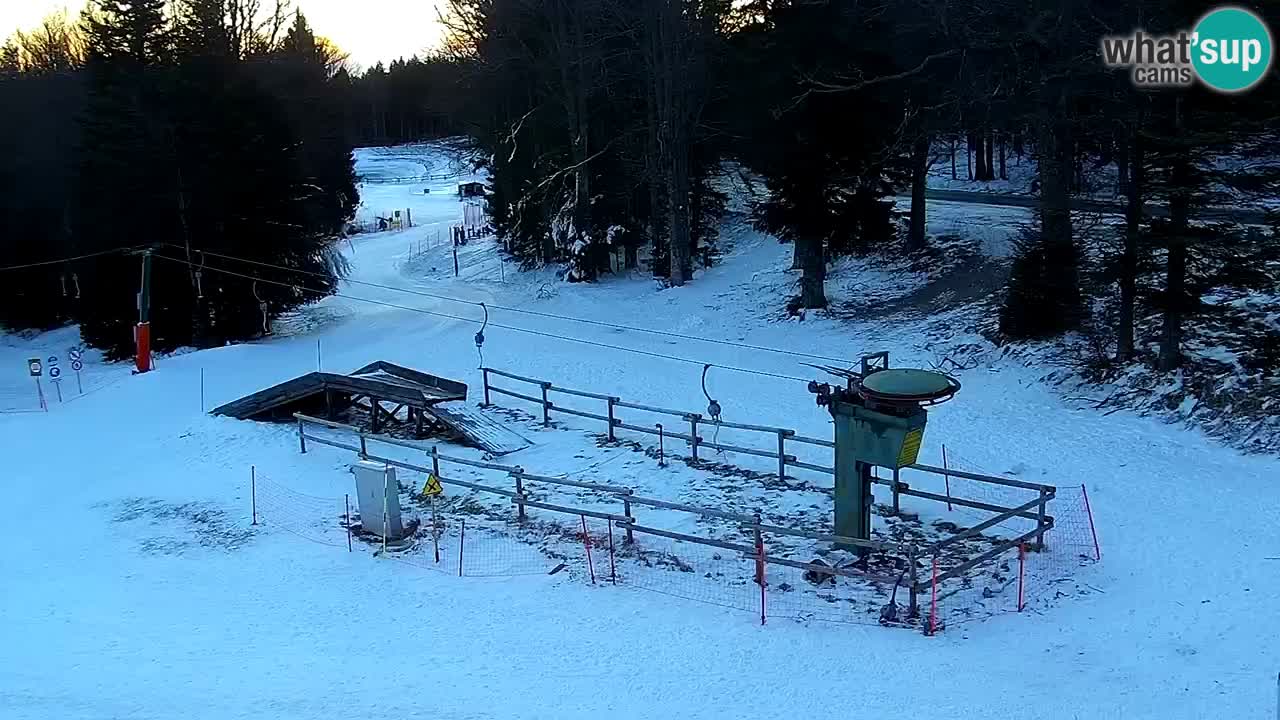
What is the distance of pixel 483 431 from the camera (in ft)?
66.1

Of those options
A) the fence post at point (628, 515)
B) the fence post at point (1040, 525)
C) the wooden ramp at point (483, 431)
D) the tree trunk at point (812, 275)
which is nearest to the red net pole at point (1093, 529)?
the fence post at point (1040, 525)

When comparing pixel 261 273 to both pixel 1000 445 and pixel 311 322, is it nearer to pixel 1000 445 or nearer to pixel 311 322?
pixel 311 322

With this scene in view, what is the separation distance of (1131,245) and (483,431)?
12.8 m

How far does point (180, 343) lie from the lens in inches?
1373

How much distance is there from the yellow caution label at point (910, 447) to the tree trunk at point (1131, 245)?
9.24 meters

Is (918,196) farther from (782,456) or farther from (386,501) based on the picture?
(386,501)

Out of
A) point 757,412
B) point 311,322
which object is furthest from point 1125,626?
point 311,322

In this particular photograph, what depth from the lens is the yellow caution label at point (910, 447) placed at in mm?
12570

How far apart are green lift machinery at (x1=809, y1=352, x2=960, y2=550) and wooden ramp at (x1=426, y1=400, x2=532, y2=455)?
25.1ft

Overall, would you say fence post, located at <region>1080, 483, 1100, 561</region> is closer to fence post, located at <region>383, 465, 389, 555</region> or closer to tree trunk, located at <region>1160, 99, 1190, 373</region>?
tree trunk, located at <region>1160, 99, 1190, 373</region>

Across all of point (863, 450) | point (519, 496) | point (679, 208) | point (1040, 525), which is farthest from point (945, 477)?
point (679, 208)

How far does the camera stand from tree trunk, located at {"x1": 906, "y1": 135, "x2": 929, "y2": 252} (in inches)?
1217

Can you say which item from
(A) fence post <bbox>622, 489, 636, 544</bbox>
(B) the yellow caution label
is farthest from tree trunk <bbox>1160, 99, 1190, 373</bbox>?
(A) fence post <bbox>622, 489, 636, 544</bbox>

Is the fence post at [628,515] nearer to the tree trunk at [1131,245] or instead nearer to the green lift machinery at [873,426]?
the green lift machinery at [873,426]
